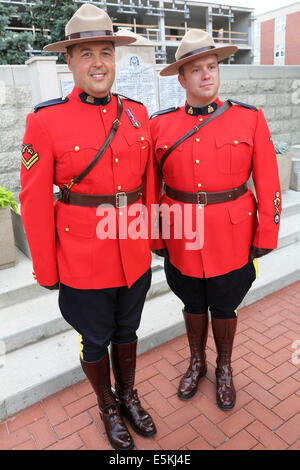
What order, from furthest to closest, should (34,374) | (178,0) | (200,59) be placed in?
(178,0), (34,374), (200,59)

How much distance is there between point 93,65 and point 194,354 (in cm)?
175

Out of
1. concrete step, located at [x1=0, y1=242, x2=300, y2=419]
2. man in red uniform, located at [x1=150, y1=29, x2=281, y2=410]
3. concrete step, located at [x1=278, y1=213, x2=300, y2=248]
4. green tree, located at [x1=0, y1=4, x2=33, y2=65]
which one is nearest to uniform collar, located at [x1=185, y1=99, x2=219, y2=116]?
man in red uniform, located at [x1=150, y1=29, x2=281, y2=410]

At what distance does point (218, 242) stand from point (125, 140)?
0.74 meters

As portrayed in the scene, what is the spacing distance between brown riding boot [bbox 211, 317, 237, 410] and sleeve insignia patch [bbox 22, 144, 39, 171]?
4.45 ft

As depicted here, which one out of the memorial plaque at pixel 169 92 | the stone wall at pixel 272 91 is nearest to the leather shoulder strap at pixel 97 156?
the memorial plaque at pixel 169 92

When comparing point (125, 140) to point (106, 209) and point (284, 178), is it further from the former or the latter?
point (284, 178)

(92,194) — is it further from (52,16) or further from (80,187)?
(52,16)

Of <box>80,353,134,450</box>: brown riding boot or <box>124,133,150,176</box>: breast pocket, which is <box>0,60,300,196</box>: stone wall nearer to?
<box>124,133,150,176</box>: breast pocket

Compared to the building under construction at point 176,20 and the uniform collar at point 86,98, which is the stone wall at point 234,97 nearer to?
the uniform collar at point 86,98

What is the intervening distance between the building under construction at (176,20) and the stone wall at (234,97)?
63.3ft

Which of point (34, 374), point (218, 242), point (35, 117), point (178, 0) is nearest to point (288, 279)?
point (218, 242)

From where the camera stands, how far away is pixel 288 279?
12.0 feet

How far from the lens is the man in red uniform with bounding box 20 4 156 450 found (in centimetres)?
158

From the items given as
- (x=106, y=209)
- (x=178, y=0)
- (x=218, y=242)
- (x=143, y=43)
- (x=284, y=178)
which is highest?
(x=178, y=0)
